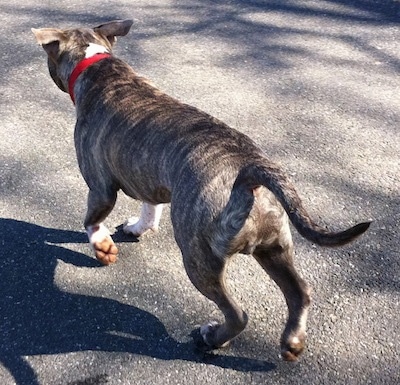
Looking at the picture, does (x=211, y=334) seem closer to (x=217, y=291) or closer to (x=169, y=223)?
(x=217, y=291)

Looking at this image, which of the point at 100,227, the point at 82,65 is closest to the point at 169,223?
the point at 100,227

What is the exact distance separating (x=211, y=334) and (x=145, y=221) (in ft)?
3.16

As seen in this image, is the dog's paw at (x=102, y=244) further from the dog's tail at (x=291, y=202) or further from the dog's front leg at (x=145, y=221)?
the dog's tail at (x=291, y=202)

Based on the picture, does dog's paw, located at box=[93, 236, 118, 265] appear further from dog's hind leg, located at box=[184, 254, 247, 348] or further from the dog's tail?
the dog's tail

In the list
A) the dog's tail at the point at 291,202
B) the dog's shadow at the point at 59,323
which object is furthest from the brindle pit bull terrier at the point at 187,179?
the dog's shadow at the point at 59,323

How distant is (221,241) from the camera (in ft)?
8.75

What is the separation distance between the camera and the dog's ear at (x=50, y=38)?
371 cm

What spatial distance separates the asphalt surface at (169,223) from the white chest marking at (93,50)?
40.9 inches

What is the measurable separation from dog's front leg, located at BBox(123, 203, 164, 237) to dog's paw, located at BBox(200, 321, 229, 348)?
88cm

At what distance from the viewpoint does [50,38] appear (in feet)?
12.3

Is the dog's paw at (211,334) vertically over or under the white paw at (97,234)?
under

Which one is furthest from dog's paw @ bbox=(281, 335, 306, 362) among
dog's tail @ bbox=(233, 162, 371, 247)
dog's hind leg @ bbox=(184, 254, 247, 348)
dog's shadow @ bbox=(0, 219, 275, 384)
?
dog's tail @ bbox=(233, 162, 371, 247)

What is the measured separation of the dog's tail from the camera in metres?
2.29

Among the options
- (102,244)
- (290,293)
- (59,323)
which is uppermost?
(290,293)
